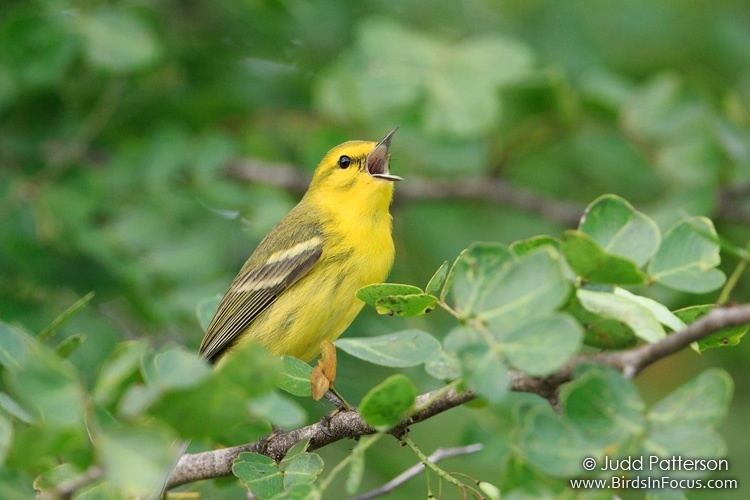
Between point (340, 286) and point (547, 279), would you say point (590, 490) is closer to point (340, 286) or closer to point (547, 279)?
point (547, 279)

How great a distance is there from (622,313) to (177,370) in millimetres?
901

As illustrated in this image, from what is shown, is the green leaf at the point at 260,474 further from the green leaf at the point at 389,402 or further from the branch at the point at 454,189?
the branch at the point at 454,189

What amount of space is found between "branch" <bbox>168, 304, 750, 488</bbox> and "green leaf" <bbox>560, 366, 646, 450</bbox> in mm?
73

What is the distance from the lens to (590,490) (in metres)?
1.87

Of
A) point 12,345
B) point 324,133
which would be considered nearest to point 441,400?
point 12,345

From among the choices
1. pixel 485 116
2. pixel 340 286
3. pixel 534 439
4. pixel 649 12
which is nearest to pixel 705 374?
pixel 534 439

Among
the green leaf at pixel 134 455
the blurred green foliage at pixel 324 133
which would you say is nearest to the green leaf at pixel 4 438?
the green leaf at pixel 134 455

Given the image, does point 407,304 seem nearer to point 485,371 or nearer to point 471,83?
point 485,371

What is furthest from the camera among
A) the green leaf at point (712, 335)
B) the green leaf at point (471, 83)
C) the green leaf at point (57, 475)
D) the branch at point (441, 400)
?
the green leaf at point (471, 83)

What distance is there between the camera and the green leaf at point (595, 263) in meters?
2.02

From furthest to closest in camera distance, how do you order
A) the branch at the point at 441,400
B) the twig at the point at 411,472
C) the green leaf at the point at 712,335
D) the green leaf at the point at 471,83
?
the green leaf at the point at 471,83 → the twig at the point at 411,472 → the green leaf at the point at 712,335 → the branch at the point at 441,400

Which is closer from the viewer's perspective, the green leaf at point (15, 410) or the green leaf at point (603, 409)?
the green leaf at point (603, 409)

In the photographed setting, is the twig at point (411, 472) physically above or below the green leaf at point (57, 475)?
below

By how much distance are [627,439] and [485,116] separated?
10.4 feet
